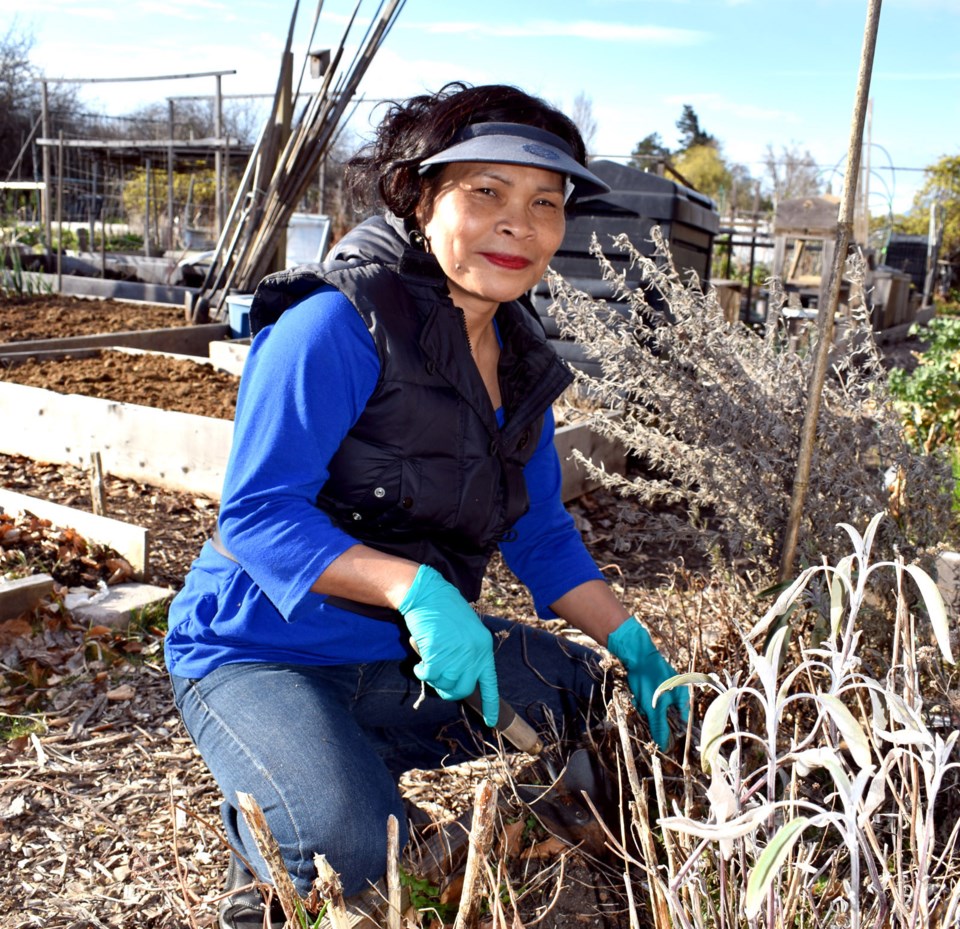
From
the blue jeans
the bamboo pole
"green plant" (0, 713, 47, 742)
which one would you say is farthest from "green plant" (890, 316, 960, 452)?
"green plant" (0, 713, 47, 742)

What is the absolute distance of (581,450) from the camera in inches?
174

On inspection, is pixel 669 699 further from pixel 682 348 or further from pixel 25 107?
pixel 25 107

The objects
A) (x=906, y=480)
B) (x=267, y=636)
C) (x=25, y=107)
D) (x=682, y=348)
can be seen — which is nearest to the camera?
(x=267, y=636)

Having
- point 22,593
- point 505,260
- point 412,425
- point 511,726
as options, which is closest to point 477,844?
point 511,726

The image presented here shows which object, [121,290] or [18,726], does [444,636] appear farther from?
[121,290]

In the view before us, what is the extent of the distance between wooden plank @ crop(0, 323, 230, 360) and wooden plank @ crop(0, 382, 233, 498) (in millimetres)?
1363

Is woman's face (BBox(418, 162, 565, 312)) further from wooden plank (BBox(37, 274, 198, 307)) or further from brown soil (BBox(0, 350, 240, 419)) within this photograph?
wooden plank (BBox(37, 274, 198, 307))

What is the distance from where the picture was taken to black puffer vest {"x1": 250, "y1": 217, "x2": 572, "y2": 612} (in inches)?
73.2

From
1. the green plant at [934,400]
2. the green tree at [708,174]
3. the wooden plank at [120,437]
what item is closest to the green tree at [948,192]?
the green tree at [708,174]

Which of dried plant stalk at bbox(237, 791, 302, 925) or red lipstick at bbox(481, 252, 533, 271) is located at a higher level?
red lipstick at bbox(481, 252, 533, 271)

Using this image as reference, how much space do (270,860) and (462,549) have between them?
37.1 inches

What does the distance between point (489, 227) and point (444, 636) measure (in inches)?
31.3

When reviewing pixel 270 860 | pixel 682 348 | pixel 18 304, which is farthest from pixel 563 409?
pixel 18 304

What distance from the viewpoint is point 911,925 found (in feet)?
3.61
